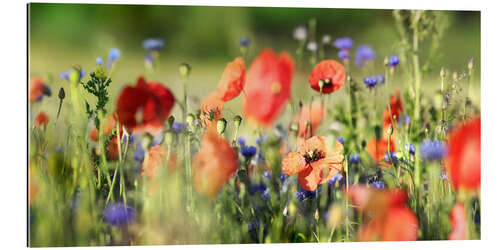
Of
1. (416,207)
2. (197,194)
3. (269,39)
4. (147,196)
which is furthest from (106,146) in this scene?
(416,207)

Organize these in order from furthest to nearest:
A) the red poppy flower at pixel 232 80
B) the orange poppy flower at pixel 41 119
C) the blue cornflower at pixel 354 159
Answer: the blue cornflower at pixel 354 159 < the red poppy flower at pixel 232 80 < the orange poppy flower at pixel 41 119

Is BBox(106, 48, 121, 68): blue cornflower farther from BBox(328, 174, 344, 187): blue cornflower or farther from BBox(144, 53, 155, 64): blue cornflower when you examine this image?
BBox(328, 174, 344, 187): blue cornflower

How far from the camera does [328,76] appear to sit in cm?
238

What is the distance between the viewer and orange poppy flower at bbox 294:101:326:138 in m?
2.35

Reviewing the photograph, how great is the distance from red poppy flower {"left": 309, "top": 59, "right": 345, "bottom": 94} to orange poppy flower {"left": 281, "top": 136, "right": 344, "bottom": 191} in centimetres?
19

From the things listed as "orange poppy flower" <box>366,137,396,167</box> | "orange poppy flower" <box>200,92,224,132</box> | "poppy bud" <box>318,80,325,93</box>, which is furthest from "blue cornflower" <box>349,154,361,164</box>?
"orange poppy flower" <box>200,92,224,132</box>

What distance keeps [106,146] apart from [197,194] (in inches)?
14.7

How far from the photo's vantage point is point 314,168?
237 cm

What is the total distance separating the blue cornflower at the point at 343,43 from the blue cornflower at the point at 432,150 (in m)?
0.48

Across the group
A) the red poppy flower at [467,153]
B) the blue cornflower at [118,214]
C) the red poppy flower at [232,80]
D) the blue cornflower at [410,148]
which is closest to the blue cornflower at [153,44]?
the red poppy flower at [232,80]

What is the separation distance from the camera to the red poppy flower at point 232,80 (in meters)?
2.30

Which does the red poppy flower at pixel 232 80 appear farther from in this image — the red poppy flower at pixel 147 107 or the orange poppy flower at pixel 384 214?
the orange poppy flower at pixel 384 214

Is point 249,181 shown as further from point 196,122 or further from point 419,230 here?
point 419,230

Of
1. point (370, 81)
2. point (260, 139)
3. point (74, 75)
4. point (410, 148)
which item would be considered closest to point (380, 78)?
point (370, 81)
